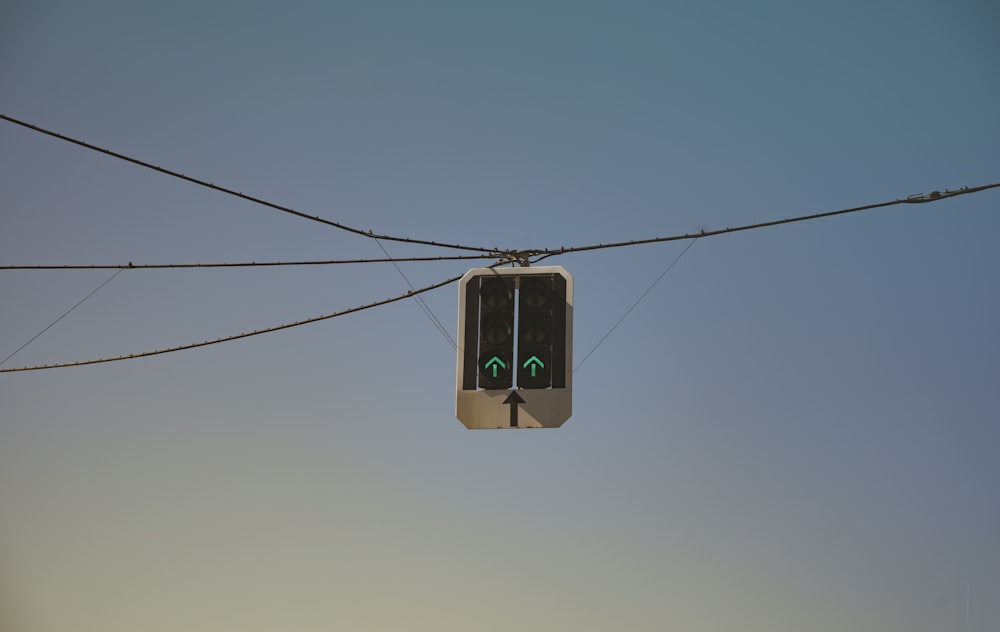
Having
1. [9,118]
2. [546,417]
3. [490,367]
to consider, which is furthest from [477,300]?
[9,118]

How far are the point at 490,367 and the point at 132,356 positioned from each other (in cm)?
573

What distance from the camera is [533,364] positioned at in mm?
11453

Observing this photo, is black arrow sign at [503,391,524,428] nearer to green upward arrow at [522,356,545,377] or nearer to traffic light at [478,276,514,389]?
traffic light at [478,276,514,389]

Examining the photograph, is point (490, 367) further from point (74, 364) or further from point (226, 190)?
point (74, 364)

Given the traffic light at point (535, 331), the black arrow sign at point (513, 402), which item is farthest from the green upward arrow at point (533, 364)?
the black arrow sign at point (513, 402)

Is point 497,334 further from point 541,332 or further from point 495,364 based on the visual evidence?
point 541,332

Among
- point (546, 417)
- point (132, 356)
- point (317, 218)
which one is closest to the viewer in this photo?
point (546, 417)

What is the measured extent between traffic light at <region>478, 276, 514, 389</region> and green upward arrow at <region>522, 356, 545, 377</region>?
17 centimetres

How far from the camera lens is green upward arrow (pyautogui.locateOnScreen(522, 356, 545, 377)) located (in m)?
11.4

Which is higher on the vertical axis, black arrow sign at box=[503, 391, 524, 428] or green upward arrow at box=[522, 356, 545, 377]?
green upward arrow at box=[522, 356, 545, 377]

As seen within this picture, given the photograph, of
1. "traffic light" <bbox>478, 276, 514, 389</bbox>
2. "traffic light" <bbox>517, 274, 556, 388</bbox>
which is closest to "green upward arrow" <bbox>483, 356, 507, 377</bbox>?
"traffic light" <bbox>478, 276, 514, 389</bbox>

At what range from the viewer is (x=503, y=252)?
12.5 m

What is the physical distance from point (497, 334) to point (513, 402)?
754 mm

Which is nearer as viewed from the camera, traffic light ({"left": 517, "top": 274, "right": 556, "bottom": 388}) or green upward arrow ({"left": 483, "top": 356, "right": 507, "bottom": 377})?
traffic light ({"left": 517, "top": 274, "right": 556, "bottom": 388})
